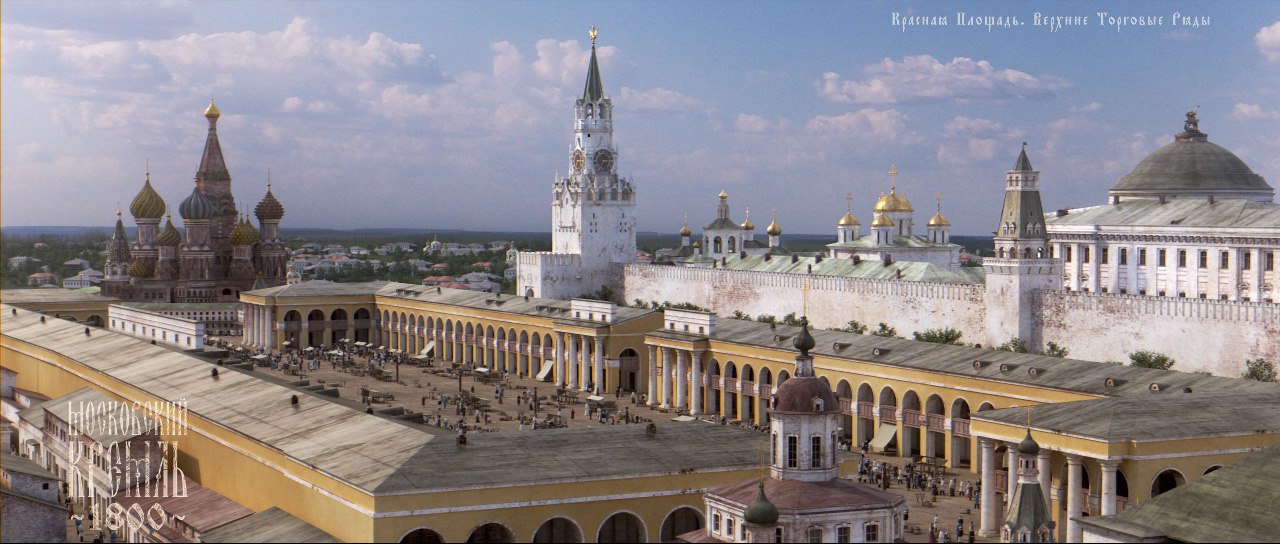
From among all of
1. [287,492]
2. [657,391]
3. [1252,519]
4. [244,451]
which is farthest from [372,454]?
[657,391]

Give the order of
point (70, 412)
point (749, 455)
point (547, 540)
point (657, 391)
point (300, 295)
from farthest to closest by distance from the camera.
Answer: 1. point (300, 295)
2. point (657, 391)
3. point (70, 412)
4. point (749, 455)
5. point (547, 540)

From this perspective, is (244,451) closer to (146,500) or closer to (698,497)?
(146,500)

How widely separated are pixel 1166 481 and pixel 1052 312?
21.7m

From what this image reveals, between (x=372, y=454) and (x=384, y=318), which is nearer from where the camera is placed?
(x=372, y=454)

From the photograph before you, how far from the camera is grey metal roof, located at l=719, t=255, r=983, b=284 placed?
71312 millimetres

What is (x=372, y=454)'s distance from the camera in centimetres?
3256

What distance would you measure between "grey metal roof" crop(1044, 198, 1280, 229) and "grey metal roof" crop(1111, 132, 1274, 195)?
1.66 meters

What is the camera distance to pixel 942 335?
61812 millimetres

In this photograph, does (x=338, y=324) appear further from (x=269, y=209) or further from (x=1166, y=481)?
(x=1166, y=481)

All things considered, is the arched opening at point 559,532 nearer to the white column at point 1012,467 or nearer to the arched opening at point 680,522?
the arched opening at point 680,522

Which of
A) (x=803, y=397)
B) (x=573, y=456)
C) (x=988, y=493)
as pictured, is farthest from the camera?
(x=988, y=493)

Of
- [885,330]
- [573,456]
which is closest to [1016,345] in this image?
[885,330]

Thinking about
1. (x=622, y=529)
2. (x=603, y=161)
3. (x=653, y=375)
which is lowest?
(x=653, y=375)

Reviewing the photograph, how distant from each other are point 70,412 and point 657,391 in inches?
983
